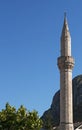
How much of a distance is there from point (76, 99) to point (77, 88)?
25.6ft

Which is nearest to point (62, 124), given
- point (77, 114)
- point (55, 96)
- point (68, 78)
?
point (68, 78)

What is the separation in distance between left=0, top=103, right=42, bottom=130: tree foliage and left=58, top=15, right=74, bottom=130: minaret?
558cm

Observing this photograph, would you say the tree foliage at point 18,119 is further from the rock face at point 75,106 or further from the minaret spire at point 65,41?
the rock face at point 75,106

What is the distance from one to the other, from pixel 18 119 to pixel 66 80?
8474 millimetres

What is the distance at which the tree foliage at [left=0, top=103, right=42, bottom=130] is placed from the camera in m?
50.0

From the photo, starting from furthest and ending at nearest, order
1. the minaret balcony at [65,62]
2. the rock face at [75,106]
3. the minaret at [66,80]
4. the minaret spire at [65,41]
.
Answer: the rock face at [75,106], the minaret balcony at [65,62], the minaret spire at [65,41], the minaret at [66,80]

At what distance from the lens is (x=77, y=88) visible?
165750mm

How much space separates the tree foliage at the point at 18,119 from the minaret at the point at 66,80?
5.58 meters

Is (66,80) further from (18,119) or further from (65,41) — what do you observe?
(18,119)

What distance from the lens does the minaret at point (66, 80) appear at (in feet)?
151

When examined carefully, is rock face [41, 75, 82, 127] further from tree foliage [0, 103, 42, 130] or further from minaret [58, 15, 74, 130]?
minaret [58, 15, 74, 130]

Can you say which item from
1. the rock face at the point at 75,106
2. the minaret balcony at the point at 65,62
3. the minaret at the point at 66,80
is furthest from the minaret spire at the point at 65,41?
the rock face at the point at 75,106

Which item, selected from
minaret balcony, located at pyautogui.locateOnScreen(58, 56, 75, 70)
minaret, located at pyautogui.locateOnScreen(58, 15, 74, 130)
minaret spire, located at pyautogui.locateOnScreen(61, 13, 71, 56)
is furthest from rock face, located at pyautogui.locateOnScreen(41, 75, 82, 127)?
minaret spire, located at pyautogui.locateOnScreen(61, 13, 71, 56)

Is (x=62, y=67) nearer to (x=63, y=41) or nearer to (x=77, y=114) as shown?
(x=63, y=41)
